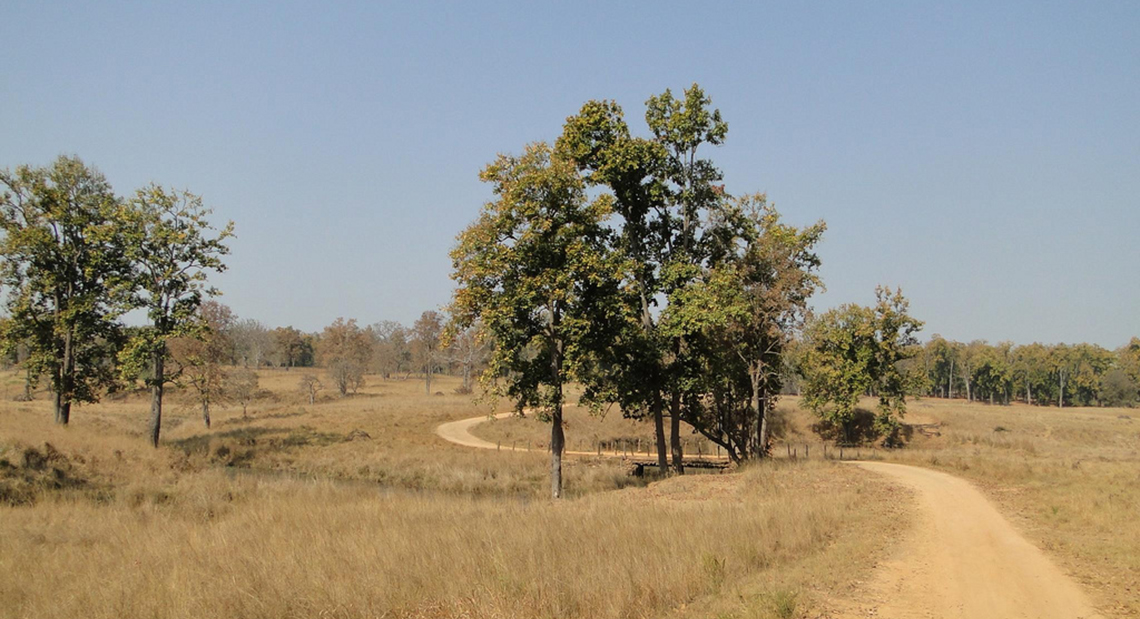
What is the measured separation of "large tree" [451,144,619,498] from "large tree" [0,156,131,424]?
22.1 m

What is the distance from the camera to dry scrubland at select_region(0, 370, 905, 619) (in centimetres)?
841

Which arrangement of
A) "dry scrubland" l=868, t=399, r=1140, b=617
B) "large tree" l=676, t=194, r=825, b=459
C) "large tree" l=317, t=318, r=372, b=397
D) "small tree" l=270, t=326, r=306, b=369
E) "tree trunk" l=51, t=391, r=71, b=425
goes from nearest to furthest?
"dry scrubland" l=868, t=399, r=1140, b=617, "large tree" l=676, t=194, r=825, b=459, "tree trunk" l=51, t=391, r=71, b=425, "large tree" l=317, t=318, r=372, b=397, "small tree" l=270, t=326, r=306, b=369

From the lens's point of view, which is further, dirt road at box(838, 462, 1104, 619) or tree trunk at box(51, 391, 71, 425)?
tree trunk at box(51, 391, 71, 425)

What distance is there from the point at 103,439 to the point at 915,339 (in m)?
54.2

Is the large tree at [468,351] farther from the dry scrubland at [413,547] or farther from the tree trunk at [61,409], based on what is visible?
the tree trunk at [61,409]

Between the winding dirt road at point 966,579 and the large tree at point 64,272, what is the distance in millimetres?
36477

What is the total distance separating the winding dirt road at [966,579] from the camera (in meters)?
8.49

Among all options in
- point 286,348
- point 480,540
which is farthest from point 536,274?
point 286,348

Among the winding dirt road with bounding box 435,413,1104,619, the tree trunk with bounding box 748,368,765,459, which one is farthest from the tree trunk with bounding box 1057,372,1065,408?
the winding dirt road with bounding box 435,413,1104,619

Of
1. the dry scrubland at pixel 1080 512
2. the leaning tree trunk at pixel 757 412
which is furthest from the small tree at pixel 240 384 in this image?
the dry scrubland at pixel 1080 512

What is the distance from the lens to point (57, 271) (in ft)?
112

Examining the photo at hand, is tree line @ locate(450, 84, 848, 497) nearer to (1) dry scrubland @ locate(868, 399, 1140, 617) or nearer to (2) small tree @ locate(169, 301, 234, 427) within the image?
(1) dry scrubland @ locate(868, 399, 1140, 617)

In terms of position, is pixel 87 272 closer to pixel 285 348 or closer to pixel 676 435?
pixel 676 435

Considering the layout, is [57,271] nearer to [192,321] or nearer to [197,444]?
[192,321]
